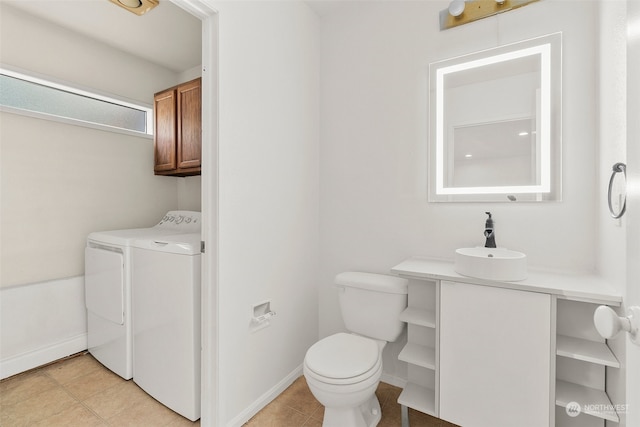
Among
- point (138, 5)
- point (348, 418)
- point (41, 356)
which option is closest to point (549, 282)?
point (348, 418)

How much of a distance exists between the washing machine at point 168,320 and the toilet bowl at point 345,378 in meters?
0.67

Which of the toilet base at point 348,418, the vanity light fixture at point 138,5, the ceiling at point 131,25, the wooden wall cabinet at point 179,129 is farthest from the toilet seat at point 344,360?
the ceiling at point 131,25

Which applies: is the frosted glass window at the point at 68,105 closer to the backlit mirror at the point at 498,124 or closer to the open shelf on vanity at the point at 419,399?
the backlit mirror at the point at 498,124

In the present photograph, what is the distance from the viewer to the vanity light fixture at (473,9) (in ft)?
5.14

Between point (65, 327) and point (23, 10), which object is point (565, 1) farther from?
point (65, 327)

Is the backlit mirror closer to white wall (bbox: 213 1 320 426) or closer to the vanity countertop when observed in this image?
the vanity countertop

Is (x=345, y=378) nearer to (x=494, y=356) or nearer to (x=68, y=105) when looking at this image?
(x=494, y=356)

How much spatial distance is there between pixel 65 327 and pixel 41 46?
215 centimetres

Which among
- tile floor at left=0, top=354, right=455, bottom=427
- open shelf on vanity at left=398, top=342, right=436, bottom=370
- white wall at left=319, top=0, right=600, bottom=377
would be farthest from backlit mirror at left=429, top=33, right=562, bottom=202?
tile floor at left=0, top=354, right=455, bottom=427

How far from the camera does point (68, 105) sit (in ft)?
7.68

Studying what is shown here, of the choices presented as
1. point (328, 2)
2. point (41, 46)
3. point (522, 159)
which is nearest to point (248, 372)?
point (522, 159)

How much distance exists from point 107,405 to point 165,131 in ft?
6.72

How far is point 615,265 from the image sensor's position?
3.79 ft

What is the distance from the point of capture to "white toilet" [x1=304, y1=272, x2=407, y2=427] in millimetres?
1358
